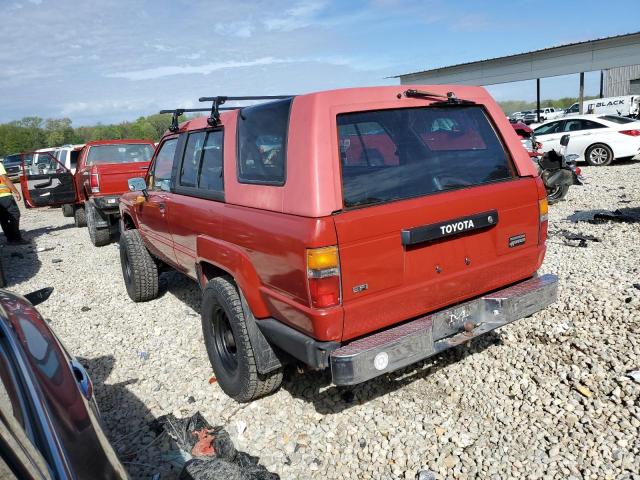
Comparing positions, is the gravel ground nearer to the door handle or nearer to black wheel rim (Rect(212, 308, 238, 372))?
black wheel rim (Rect(212, 308, 238, 372))

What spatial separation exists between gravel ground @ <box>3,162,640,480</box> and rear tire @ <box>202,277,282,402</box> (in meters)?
0.19

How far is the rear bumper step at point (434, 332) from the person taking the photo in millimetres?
2613

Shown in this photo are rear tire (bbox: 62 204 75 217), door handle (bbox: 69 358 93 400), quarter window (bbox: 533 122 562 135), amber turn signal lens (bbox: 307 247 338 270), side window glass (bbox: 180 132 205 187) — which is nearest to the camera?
door handle (bbox: 69 358 93 400)

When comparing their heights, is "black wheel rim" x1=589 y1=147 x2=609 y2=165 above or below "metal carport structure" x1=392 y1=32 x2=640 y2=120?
below

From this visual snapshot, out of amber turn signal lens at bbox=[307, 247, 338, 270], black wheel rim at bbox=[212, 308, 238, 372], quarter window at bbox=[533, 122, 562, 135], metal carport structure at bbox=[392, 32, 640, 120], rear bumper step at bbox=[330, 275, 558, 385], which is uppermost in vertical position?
metal carport structure at bbox=[392, 32, 640, 120]

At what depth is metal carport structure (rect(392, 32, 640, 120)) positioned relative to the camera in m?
21.7

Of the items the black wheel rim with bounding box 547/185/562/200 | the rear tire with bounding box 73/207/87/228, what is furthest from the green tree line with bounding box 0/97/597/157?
the black wheel rim with bounding box 547/185/562/200

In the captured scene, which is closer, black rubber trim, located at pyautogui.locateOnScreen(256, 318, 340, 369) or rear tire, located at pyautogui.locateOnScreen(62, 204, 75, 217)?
black rubber trim, located at pyautogui.locateOnScreen(256, 318, 340, 369)

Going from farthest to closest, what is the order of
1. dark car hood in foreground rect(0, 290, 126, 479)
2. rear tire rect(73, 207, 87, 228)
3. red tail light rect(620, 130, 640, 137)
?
red tail light rect(620, 130, 640, 137) → rear tire rect(73, 207, 87, 228) → dark car hood in foreground rect(0, 290, 126, 479)

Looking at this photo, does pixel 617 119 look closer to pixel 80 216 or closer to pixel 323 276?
pixel 323 276

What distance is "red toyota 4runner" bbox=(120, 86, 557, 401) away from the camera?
104 inches

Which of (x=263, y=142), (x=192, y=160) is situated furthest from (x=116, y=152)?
(x=263, y=142)

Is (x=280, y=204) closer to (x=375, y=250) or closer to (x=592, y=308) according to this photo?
(x=375, y=250)

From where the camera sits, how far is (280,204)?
2816 millimetres
